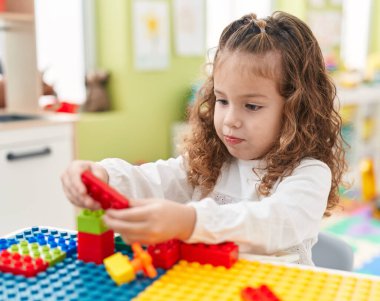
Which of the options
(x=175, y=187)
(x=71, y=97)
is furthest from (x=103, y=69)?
(x=175, y=187)

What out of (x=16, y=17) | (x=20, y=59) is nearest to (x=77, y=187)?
(x=16, y=17)

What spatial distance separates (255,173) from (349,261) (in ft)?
0.95

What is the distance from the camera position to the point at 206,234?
75 centimetres

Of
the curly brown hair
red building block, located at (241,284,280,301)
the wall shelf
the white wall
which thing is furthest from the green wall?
red building block, located at (241,284,280,301)

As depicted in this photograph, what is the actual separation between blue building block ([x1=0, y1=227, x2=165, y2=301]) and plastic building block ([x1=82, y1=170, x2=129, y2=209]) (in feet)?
0.30

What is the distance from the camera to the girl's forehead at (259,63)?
98cm

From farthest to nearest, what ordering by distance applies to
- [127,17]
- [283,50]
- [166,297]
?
[127,17] → [283,50] → [166,297]

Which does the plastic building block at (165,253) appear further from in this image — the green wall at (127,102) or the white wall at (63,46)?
the white wall at (63,46)

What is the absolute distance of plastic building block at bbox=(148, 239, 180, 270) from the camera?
0.73m

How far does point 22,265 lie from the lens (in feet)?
2.36

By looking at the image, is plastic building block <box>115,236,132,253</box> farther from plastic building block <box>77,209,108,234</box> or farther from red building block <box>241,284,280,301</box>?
red building block <box>241,284,280,301</box>

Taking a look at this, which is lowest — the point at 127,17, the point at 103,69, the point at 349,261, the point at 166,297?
the point at 349,261

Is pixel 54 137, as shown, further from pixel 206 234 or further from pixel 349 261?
pixel 206 234

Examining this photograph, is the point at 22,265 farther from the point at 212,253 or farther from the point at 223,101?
the point at 223,101
